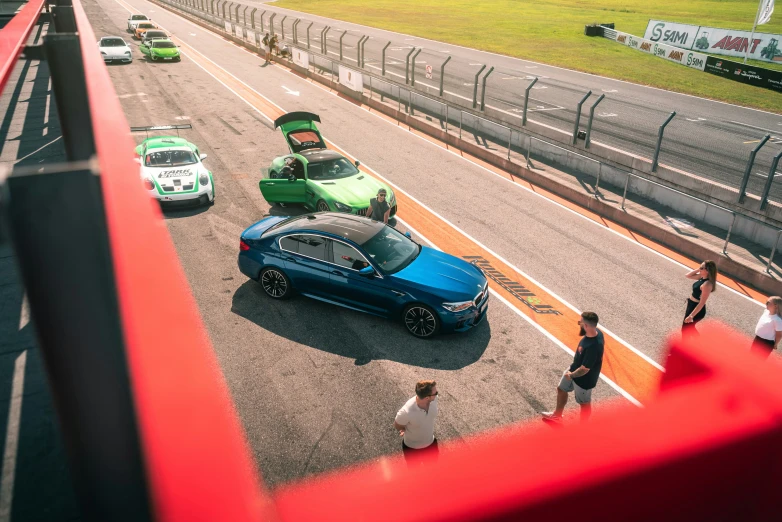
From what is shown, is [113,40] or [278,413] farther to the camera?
[113,40]

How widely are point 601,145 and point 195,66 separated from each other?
2834 cm

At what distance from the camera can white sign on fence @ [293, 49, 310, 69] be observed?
3672 centimetres

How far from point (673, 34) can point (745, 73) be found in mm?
11556

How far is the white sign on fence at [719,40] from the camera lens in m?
39.2

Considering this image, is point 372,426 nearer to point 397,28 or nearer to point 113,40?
point 113,40

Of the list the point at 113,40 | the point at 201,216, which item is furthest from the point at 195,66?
the point at 201,216

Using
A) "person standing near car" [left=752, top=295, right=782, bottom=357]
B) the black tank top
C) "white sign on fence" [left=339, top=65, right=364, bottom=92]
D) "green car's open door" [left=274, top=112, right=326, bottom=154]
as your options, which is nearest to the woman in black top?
the black tank top

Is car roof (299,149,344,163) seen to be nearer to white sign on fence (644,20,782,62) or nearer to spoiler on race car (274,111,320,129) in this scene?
spoiler on race car (274,111,320,129)

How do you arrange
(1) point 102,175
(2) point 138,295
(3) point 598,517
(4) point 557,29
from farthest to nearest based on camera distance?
(4) point 557,29 < (1) point 102,175 < (3) point 598,517 < (2) point 138,295

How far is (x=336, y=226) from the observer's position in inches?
459

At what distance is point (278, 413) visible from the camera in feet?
28.5

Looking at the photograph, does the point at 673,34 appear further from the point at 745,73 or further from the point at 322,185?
the point at 322,185

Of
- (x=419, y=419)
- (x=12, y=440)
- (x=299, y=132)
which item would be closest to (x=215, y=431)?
(x=419, y=419)

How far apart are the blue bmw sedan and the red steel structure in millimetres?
9399
